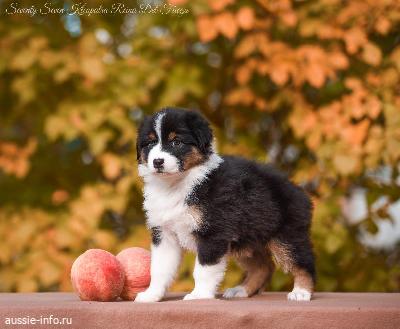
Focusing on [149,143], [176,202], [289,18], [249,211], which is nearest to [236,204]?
[249,211]

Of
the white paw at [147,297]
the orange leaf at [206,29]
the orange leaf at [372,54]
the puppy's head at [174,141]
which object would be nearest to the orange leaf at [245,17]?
the orange leaf at [206,29]

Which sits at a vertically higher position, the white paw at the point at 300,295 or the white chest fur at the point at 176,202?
the white chest fur at the point at 176,202

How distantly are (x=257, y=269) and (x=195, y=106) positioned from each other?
9.74 feet

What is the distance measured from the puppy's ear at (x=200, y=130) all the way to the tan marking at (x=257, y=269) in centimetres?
91

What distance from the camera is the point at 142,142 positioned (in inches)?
170

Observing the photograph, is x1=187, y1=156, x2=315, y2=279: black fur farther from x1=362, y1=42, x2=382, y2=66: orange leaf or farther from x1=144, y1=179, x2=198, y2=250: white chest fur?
x1=362, y1=42, x2=382, y2=66: orange leaf

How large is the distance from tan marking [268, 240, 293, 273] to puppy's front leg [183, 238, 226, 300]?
1.44 ft

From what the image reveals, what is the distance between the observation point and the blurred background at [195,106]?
6480 mm

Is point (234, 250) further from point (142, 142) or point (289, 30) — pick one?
point (289, 30)

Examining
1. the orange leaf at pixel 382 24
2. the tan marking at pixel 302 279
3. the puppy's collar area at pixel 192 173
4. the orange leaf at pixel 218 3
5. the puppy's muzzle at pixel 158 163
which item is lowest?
the tan marking at pixel 302 279

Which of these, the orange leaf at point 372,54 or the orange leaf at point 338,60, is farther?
the orange leaf at point 338,60

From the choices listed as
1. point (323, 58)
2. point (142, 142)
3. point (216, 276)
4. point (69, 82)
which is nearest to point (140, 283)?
point (216, 276)

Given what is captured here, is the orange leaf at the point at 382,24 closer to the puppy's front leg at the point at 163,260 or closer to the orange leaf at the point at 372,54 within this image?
the orange leaf at the point at 372,54

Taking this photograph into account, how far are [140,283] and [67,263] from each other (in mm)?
2404
